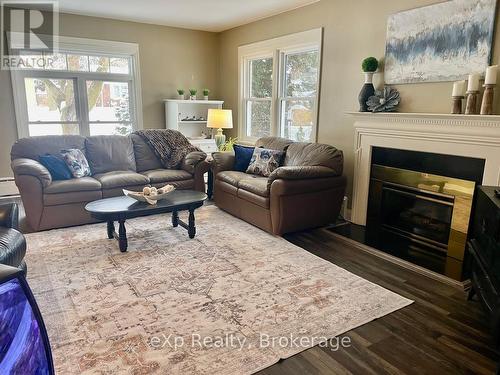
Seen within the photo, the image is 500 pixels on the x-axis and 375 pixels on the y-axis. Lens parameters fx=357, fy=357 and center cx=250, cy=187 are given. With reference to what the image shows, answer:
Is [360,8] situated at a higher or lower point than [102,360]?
higher

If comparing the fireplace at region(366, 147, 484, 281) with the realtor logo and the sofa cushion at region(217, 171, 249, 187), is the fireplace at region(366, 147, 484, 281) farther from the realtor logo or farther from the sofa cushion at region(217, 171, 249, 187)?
the realtor logo

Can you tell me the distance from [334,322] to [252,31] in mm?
4851

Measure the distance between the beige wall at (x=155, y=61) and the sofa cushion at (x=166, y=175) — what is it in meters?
1.86

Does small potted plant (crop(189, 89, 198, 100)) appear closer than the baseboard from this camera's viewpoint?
No

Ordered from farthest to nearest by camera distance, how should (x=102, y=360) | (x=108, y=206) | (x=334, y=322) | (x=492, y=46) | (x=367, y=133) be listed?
(x=367, y=133)
(x=108, y=206)
(x=492, y=46)
(x=334, y=322)
(x=102, y=360)

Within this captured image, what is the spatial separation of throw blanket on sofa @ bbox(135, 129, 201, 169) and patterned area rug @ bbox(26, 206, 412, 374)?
1463 millimetres

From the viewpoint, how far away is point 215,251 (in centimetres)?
327

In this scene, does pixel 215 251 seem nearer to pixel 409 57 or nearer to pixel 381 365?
pixel 381 365

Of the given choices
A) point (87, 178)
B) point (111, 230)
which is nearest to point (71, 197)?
point (87, 178)

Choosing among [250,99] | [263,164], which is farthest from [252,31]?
[263,164]

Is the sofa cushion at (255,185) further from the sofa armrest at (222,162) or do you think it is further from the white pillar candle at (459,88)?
the white pillar candle at (459,88)

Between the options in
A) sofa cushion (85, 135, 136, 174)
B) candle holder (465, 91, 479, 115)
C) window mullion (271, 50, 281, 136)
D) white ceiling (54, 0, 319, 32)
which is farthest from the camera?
window mullion (271, 50, 281, 136)

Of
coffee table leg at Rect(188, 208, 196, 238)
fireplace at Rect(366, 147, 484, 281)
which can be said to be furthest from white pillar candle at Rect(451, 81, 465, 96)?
coffee table leg at Rect(188, 208, 196, 238)

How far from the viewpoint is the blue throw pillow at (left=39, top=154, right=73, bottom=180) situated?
3951mm
